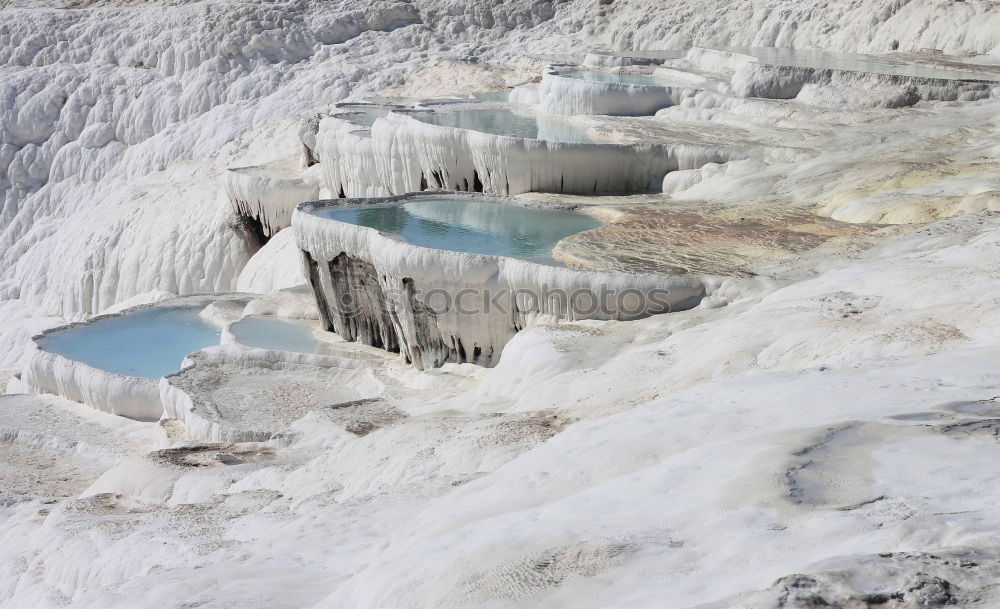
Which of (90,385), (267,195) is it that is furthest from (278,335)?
(267,195)

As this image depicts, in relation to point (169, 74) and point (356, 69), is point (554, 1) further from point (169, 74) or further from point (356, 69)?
point (169, 74)

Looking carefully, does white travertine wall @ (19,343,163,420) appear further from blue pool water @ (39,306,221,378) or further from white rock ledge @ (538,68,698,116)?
white rock ledge @ (538,68,698,116)

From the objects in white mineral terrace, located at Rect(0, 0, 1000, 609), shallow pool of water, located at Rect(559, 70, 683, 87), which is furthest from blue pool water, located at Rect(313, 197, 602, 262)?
shallow pool of water, located at Rect(559, 70, 683, 87)

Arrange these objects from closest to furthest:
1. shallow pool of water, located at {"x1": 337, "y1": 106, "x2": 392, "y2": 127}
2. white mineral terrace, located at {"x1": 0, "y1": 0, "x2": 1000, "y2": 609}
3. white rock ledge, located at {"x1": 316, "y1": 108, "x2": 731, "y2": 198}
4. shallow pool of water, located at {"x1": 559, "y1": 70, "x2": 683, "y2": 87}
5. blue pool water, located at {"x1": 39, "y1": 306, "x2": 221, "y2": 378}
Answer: white mineral terrace, located at {"x1": 0, "y1": 0, "x2": 1000, "y2": 609} → blue pool water, located at {"x1": 39, "y1": 306, "x2": 221, "y2": 378} → white rock ledge, located at {"x1": 316, "y1": 108, "x2": 731, "y2": 198} → shallow pool of water, located at {"x1": 337, "y1": 106, "x2": 392, "y2": 127} → shallow pool of water, located at {"x1": 559, "y1": 70, "x2": 683, "y2": 87}

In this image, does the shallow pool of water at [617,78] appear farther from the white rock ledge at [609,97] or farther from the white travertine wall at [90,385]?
the white travertine wall at [90,385]

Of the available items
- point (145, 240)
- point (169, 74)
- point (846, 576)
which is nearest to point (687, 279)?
point (846, 576)

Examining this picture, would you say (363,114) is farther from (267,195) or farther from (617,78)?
(617,78)

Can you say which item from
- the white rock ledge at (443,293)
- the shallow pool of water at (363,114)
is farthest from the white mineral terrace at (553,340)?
the shallow pool of water at (363,114)

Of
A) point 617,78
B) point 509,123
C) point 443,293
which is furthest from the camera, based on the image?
point 617,78
